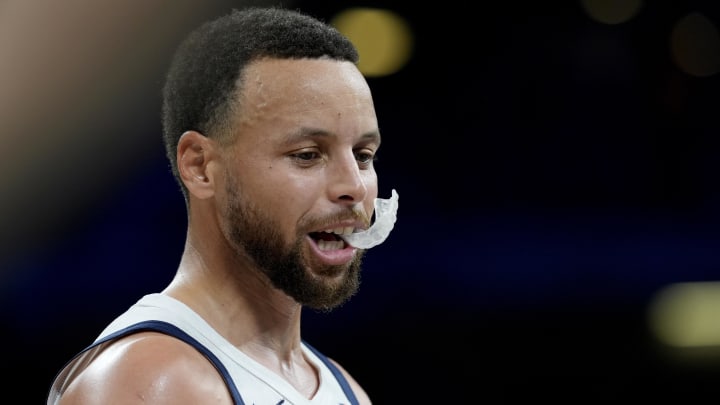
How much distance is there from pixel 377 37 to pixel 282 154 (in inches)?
114

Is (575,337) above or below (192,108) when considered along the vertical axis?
above

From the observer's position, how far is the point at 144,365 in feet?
5.47

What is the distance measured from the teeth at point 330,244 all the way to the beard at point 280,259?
0.04 metres

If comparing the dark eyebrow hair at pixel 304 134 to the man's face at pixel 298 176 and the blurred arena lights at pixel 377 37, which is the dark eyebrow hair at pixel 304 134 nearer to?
the man's face at pixel 298 176

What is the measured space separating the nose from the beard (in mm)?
88

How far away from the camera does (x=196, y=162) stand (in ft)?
6.44

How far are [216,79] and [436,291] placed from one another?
8.19ft

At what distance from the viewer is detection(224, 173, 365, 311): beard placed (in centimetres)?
190

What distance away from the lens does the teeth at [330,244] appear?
193 cm

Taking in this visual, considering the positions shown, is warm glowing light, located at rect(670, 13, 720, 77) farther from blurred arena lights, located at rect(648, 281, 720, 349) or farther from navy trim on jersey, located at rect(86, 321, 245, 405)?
navy trim on jersey, located at rect(86, 321, 245, 405)

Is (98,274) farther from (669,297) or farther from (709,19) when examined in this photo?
(709,19)

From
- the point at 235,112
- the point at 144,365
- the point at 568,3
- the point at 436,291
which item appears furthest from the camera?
the point at 568,3

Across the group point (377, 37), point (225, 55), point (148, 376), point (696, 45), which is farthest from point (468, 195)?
point (148, 376)

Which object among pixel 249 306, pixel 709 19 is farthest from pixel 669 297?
pixel 249 306
